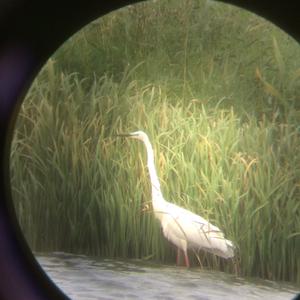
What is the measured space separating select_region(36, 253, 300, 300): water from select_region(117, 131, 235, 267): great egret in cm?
4

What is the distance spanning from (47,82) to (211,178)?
396mm

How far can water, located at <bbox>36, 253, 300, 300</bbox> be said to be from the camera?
3.68ft

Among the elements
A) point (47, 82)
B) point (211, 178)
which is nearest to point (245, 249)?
point (211, 178)

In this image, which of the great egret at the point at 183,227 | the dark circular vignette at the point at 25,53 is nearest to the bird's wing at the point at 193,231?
the great egret at the point at 183,227

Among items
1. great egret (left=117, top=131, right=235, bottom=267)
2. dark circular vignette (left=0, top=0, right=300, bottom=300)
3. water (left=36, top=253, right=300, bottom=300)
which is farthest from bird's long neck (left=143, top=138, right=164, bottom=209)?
dark circular vignette (left=0, top=0, right=300, bottom=300)

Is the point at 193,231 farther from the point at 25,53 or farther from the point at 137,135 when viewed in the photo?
the point at 25,53

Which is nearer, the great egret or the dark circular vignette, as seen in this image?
the dark circular vignette

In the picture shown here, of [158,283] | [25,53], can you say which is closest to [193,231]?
[158,283]

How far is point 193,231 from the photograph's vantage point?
3.71 ft

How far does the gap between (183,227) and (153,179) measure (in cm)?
12

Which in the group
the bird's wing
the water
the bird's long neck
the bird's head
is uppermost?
the bird's head

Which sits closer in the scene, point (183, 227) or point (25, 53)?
point (25, 53)

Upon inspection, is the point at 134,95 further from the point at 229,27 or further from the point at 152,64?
the point at 229,27

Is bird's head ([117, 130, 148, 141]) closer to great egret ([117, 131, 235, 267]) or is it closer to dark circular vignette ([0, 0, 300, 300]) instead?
great egret ([117, 131, 235, 267])
